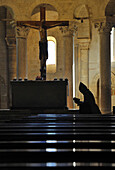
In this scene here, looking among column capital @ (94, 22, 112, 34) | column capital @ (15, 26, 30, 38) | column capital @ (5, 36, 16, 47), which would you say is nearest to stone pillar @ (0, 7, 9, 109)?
column capital @ (5, 36, 16, 47)

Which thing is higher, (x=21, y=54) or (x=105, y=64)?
(x=21, y=54)

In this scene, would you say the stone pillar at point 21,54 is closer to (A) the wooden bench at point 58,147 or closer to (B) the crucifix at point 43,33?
(B) the crucifix at point 43,33

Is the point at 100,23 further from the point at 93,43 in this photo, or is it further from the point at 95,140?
the point at 95,140

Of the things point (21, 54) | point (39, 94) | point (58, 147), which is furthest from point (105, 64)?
point (58, 147)

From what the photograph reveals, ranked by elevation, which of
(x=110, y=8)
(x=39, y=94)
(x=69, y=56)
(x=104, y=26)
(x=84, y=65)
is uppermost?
(x=110, y=8)

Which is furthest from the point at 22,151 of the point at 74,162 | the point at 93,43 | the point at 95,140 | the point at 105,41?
the point at 93,43

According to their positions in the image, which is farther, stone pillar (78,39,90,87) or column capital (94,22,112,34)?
stone pillar (78,39,90,87)

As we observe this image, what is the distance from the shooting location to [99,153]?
2.43m

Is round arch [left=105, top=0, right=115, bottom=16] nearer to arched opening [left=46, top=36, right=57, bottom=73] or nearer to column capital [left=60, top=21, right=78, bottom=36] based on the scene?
column capital [left=60, top=21, right=78, bottom=36]

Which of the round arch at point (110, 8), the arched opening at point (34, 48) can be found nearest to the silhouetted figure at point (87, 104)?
the round arch at point (110, 8)

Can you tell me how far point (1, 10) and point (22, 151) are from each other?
19.7m

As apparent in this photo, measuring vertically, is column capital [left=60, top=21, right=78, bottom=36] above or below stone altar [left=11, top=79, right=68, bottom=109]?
above

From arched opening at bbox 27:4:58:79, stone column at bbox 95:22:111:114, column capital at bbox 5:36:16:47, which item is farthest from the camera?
arched opening at bbox 27:4:58:79

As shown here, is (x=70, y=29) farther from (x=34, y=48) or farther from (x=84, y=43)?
(x=84, y=43)
